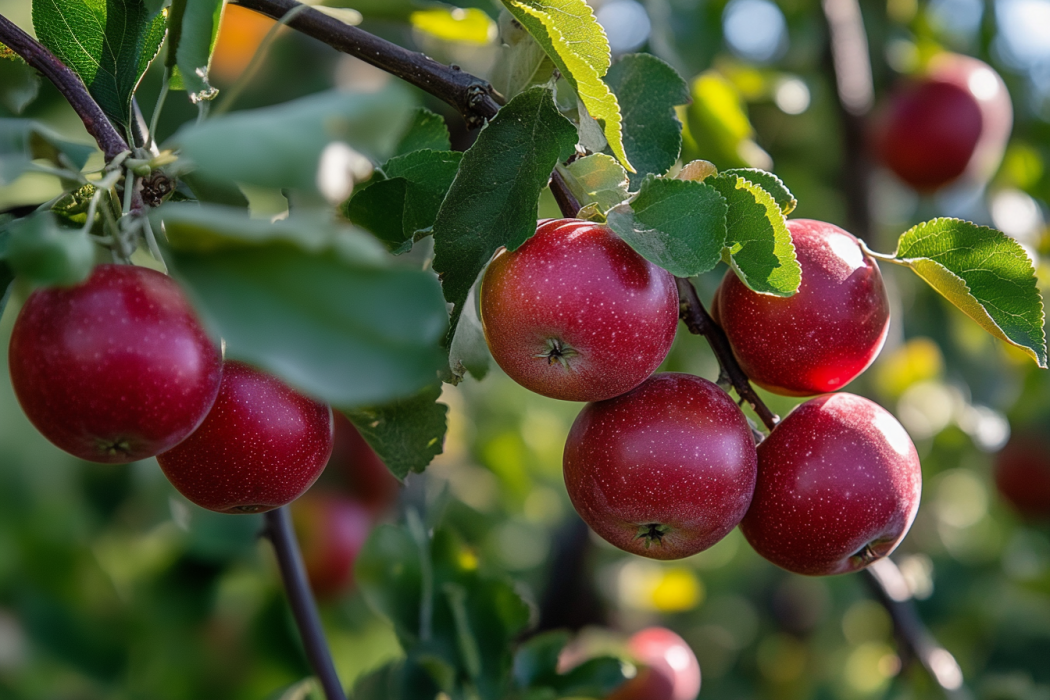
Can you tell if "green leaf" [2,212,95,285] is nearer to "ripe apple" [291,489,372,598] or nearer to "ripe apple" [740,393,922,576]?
"ripe apple" [740,393,922,576]

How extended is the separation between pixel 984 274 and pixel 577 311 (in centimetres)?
41

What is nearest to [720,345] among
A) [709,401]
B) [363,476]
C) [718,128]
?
[709,401]

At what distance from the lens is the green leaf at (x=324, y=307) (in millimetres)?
514

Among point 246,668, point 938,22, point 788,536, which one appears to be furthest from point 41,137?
point 938,22

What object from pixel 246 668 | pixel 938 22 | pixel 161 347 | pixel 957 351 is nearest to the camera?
pixel 161 347

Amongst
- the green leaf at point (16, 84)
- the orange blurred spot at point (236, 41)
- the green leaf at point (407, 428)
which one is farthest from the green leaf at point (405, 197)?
the orange blurred spot at point (236, 41)

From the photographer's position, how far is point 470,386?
8.50ft

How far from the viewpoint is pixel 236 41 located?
2477mm

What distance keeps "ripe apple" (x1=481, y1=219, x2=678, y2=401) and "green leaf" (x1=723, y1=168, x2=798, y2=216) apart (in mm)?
117

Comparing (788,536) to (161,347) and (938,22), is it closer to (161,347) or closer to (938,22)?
(161,347)

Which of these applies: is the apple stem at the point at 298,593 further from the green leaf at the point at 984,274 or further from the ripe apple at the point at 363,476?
the ripe apple at the point at 363,476

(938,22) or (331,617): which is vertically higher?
(938,22)

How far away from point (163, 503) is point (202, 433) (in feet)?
4.51

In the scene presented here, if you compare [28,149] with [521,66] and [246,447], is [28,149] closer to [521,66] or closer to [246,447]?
[246,447]
